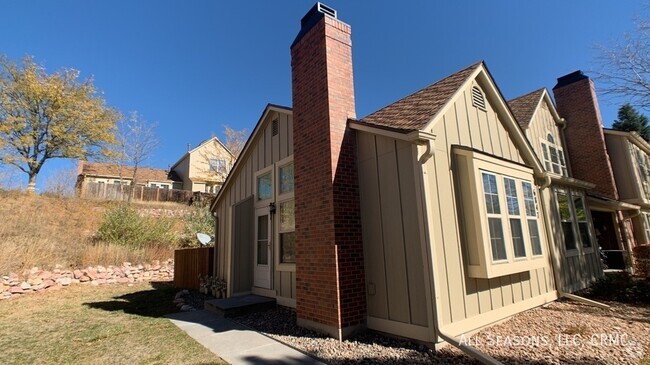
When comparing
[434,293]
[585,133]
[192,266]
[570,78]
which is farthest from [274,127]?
[570,78]

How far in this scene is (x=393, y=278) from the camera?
4930 mm

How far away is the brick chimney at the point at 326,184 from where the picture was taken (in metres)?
5.12

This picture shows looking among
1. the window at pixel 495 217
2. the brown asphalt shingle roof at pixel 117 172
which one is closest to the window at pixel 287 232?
the window at pixel 495 217

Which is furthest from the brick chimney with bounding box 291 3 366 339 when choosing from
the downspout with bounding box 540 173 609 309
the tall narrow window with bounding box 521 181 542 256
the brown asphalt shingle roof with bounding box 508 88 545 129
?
the brown asphalt shingle roof with bounding box 508 88 545 129

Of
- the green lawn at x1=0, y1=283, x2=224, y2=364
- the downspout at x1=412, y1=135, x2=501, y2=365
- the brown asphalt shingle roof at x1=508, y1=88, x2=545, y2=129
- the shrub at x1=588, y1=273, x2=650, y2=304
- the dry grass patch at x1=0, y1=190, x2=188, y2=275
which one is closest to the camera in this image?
the downspout at x1=412, y1=135, x2=501, y2=365

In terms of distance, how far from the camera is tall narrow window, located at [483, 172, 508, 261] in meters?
5.32

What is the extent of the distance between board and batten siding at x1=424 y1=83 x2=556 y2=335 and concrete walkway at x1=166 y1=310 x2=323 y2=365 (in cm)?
226

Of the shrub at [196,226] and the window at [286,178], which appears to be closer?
the window at [286,178]

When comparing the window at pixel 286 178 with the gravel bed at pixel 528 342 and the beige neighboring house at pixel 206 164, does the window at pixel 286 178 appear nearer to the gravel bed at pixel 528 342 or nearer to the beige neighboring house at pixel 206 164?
the gravel bed at pixel 528 342

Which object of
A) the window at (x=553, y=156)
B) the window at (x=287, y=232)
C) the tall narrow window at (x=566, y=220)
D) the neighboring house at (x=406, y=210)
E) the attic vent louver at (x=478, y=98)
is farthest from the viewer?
the window at (x=553, y=156)

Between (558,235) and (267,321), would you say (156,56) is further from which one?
(558,235)

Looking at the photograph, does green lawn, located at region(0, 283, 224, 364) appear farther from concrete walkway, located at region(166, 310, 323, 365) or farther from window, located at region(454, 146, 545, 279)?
window, located at region(454, 146, 545, 279)

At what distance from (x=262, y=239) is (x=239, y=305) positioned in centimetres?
188

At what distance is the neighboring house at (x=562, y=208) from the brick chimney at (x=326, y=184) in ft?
18.7
